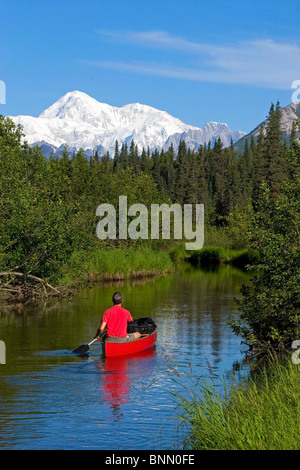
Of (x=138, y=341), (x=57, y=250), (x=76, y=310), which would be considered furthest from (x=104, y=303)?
(x=138, y=341)

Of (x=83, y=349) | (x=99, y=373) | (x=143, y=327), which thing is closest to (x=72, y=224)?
(x=143, y=327)

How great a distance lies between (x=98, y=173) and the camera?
62.2m

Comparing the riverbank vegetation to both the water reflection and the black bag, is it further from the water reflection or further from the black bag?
the water reflection

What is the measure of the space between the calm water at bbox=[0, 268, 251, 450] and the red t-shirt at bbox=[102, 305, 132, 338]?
0.87 metres

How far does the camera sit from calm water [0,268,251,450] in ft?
45.5

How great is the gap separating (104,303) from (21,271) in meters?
5.36

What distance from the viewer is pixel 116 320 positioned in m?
21.8

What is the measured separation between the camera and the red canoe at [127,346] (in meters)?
21.9

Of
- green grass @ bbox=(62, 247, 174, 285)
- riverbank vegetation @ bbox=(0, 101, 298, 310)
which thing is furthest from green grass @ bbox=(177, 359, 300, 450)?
green grass @ bbox=(62, 247, 174, 285)

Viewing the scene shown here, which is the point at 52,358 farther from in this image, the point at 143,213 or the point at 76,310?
the point at 143,213

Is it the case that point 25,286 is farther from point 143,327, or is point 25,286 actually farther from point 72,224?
point 143,327

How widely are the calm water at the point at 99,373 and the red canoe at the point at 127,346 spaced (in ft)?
0.79

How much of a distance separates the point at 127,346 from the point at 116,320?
1273 millimetres

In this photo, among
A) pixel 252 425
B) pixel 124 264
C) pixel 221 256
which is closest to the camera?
pixel 252 425
